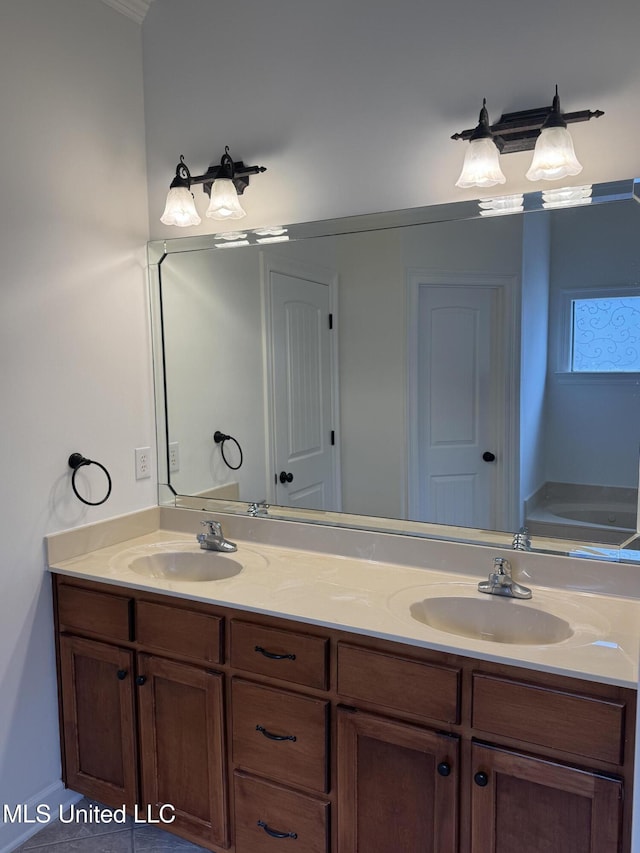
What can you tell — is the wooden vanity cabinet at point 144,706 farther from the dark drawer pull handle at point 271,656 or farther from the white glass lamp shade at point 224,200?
the white glass lamp shade at point 224,200

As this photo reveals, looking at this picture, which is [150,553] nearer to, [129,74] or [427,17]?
[129,74]

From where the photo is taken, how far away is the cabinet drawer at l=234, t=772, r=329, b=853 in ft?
5.26

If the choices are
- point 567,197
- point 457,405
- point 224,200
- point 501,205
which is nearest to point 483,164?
point 501,205

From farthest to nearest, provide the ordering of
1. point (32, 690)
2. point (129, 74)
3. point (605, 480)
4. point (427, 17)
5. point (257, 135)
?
point (129, 74)
point (257, 135)
point (32, 690)
point (427, 17)
point (605, 480)

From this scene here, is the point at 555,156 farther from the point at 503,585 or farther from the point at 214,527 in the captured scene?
the point at 214,527

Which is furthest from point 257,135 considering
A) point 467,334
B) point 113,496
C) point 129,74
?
point 113,496

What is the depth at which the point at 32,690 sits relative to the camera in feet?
6.49

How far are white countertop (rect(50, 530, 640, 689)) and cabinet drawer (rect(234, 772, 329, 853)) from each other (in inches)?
20.0

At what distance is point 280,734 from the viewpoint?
1.64 m

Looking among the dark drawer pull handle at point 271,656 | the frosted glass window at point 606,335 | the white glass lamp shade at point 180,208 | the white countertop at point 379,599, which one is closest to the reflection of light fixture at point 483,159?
the frosted glass window at point 606,335

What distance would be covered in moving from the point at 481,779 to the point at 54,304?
1833mm

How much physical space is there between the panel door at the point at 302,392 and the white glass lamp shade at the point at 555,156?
74 cm

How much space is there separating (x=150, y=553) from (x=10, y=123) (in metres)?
1.45

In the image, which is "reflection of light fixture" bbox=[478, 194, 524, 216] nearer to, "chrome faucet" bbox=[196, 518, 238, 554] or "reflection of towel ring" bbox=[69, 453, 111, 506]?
"chrome faucet" bbox=[196, 518, 238, 554]
